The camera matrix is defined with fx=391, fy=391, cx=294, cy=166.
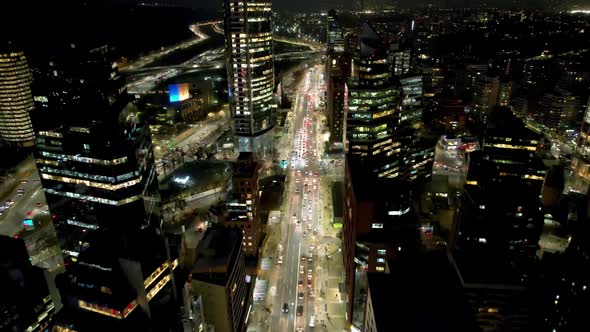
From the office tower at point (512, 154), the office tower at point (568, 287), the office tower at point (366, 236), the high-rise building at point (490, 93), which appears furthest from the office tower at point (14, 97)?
the high-rise building at point (490, 93)

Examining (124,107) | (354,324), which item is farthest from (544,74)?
(124,107)

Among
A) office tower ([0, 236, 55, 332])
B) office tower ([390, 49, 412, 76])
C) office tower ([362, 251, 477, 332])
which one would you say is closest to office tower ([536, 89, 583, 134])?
office tower ([390, 49, 412, 76])

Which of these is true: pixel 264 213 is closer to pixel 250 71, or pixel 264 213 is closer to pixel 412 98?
pixel 250 71

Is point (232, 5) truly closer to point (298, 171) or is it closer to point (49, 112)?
point (298, 171)

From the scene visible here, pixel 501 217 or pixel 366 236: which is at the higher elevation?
pixel 366 236

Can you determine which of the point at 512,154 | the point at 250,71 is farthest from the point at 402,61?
the point at 512,154
